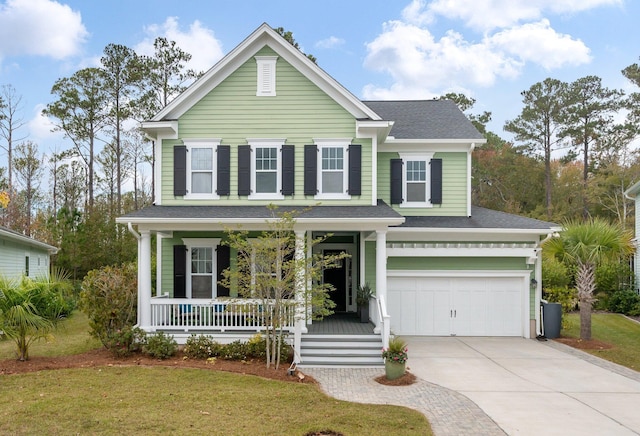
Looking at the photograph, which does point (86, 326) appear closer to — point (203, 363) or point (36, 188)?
point (203, 363)

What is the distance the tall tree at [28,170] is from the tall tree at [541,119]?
35581 mm

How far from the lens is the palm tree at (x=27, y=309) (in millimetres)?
11422

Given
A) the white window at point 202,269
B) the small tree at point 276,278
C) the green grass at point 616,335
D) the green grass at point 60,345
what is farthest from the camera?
the white window at point 202,269

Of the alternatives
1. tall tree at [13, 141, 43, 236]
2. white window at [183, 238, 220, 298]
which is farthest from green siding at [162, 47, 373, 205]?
tall tree at [13, 141, 43, 236]

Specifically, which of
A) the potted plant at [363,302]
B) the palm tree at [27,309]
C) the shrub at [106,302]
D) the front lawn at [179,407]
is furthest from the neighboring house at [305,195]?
the front lawn at [179,407]

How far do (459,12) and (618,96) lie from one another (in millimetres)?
20951

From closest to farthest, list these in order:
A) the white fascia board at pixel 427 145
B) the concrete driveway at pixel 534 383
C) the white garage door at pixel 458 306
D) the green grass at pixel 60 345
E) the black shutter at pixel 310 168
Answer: the concrete driveway at pixel 534 383 < the green grass at pixel 60 345 < the black shutter at pixel 310 168 < the white garage door at pixel 458 306 < the white fascia board at pixel 427 145

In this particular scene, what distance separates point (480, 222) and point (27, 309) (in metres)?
12.7

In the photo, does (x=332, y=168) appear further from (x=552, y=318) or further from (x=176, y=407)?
(x=176, y=407)

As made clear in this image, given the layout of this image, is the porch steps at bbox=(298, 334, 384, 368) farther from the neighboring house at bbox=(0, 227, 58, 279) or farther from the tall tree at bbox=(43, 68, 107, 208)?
the tall tree at bbox=(43, 68, 107, 208)

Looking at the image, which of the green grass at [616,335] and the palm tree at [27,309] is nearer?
the palm tree at [27,309]

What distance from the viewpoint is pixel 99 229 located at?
2586 cm

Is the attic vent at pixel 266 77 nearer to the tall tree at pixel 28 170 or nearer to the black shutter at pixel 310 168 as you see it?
the black shutter at pixel 310 168

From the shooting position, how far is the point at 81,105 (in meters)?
31.5
